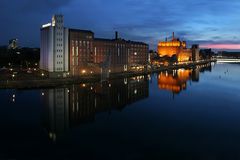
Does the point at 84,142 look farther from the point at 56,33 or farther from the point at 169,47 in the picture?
the point at 169,47

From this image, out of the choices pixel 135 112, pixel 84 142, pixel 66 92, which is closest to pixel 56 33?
pixel 66 92

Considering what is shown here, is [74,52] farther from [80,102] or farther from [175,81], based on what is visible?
[80,102]

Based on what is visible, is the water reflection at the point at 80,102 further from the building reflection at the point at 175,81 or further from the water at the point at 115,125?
the building reflection at the point at 175,81

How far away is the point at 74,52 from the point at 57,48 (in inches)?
79.5

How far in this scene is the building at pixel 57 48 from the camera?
25230 millimetres

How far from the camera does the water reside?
28.6 feet

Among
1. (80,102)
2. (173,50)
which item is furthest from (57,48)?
(173,50)

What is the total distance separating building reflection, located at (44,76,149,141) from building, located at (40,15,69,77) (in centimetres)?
373

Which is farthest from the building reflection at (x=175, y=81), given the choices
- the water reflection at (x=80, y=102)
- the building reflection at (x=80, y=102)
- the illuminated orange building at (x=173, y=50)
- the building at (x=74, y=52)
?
the illuminated orange building at (x=173, y=50)

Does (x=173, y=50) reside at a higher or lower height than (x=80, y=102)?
higher

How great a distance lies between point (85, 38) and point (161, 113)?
51.9 ft

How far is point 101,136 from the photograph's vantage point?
10219 millimetres

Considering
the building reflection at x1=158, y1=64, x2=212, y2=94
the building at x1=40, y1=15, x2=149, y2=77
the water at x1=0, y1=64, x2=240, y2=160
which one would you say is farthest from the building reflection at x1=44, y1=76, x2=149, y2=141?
the building at x1=40, y1=15, x2=149, y2=77

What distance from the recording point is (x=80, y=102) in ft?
54.9
